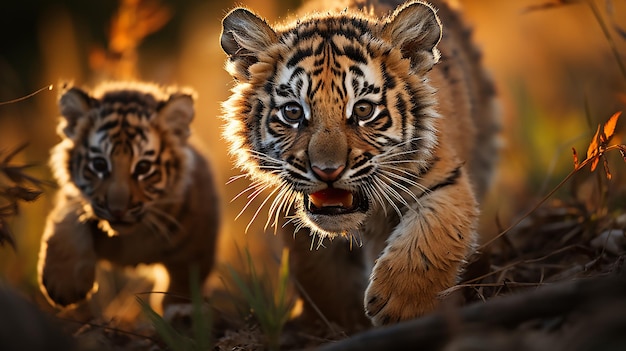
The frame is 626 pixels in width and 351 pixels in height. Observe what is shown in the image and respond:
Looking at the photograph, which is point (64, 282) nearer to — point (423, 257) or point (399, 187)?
point (399, 187)

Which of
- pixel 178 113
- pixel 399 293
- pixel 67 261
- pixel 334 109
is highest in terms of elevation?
pixel 178 113

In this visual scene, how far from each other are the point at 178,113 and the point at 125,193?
0.88 meters

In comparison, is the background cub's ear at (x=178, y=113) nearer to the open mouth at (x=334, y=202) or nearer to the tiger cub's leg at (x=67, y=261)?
the tiger cub's leg at (x=67, y=261)

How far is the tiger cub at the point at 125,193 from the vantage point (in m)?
4.91

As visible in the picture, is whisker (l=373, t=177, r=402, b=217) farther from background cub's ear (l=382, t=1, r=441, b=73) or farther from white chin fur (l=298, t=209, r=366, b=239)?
background cub's ear (l=382, t=1, r=441, b=73)

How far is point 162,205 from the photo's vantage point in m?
5.39

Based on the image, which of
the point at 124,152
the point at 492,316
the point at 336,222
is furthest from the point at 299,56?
the point at 492,316

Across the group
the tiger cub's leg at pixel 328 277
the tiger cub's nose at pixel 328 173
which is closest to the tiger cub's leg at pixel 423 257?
the tiger cub's nose at pixel 328 173

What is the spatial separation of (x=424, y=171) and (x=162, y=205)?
203 centimetres

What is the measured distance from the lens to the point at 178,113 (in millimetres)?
5598

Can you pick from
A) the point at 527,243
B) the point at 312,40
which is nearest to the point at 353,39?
the point at 312,40

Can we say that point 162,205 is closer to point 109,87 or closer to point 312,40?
point 109,87

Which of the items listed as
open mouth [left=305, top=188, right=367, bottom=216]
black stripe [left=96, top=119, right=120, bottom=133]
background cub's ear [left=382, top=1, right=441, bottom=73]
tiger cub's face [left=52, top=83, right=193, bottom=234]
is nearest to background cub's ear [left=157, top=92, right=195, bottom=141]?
tiger cub's face [left=52, top=83, right=193, bottom=234]

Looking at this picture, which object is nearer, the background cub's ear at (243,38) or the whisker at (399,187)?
the whisker at (399,187)
